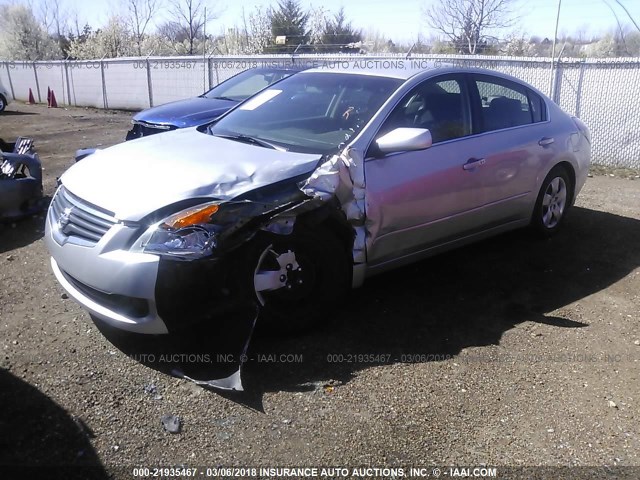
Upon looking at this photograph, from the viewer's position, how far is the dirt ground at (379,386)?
2.84 m

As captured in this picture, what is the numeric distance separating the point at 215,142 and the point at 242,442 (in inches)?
87.4

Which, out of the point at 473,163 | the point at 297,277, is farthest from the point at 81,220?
the point at 473,163

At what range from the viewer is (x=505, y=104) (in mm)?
5266

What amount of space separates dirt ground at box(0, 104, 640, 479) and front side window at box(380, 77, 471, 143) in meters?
1.19

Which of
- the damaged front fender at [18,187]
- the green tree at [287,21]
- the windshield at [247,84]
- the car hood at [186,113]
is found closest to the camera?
the damaged front fender at [18,187]

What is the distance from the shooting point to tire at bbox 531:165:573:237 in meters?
5.60

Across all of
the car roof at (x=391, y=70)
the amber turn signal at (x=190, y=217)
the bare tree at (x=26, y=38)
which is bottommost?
the amber turn signal at (x=190, y=217)

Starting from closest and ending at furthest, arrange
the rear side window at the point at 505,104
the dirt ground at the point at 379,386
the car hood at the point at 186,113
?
the dirt ground at the point at 379,386, the rear side window at the point at 505,104, the car hood at the point at 186,113

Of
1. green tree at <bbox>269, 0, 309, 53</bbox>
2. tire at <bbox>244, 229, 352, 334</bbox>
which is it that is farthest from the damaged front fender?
green tree at <bbox>269, 0, 309, 53</bbox>

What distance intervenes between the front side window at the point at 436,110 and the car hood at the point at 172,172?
84 centimetres

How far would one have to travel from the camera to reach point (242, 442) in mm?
2887

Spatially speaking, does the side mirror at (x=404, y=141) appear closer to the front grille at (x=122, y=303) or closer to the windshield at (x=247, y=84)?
the front grille at (x=122, y=303)

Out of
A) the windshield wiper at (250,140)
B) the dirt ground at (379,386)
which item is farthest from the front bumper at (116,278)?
the windshield wiper at (250,140)

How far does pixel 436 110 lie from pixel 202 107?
4.67 m
